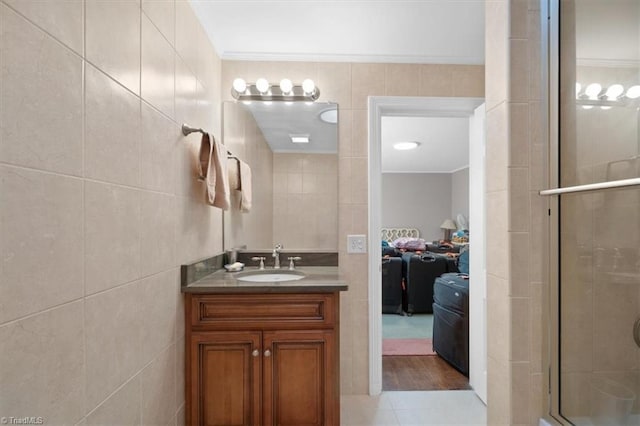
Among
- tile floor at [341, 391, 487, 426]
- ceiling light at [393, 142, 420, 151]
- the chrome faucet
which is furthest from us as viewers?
Answer: ceiling light at [393, 142, 420, 151]

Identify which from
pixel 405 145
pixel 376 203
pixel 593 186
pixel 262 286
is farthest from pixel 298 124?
pixel 405 145

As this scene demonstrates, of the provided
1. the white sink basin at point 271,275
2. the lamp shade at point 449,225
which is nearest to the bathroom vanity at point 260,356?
the white sink basin at point 271,275

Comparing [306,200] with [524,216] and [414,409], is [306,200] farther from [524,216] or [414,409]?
[414,409]

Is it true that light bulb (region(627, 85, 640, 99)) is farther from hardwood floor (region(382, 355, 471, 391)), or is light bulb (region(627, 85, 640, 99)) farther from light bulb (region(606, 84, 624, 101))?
hardwood floor (region(382, 355, 471, 391))

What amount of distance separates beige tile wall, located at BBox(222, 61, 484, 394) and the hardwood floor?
360 millimetres

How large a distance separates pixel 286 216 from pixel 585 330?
5.69 feet

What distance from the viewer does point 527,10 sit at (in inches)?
43.8

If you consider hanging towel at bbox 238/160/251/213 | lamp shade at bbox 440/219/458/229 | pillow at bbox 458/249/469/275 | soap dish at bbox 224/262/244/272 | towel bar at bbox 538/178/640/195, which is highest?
hanging towel at bbox 238/160/251/213

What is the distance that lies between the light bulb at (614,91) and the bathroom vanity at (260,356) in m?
1.29

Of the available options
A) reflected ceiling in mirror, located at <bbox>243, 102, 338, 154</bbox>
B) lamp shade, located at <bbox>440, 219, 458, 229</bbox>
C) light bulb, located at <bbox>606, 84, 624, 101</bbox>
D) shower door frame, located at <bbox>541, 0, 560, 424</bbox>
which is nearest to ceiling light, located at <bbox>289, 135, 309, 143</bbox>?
reflected ceiling in mirror, located at <bbox>243, 102, 338, 154</bbox>

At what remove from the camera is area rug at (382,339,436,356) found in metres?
2.96

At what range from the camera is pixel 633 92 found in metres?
1.06

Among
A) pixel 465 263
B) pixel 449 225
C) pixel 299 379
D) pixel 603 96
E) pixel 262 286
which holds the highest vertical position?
pixel 603 96

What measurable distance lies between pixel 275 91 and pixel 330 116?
423mm
